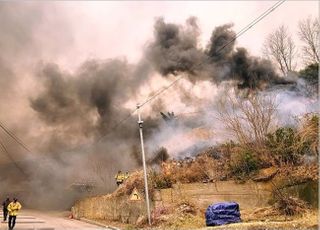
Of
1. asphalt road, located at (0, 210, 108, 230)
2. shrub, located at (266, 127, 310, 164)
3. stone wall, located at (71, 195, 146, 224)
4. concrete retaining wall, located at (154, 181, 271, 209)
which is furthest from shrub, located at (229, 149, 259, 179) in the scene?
asphalt road, located at (0, 210, 108, 230)

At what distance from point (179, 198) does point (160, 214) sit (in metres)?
1.97

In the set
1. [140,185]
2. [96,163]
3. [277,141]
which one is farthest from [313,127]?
[96,163]

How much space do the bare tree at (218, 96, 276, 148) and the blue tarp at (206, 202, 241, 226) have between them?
7.19 meters

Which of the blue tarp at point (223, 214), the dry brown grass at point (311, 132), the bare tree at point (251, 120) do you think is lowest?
the blue tarp at point (223, 214)

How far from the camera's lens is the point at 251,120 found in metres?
24.7

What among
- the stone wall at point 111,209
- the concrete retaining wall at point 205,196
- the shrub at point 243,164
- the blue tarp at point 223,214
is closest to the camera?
the blue tarp at point 223,214

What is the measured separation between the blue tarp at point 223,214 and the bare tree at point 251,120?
7185 millimetres

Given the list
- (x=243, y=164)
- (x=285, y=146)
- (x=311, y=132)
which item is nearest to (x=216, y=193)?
(x=243, y=164)

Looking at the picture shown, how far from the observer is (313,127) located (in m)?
16.9

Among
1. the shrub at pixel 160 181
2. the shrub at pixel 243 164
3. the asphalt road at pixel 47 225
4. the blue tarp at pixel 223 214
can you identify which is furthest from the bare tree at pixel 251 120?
the asphalt road at pixel 47 225

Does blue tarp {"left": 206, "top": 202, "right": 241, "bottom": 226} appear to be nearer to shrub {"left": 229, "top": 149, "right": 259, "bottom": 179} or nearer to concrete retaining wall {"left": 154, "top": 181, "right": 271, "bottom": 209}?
concrete retaining wall {"left": 154, "top": 181, "right": 271, "bottom": 209}

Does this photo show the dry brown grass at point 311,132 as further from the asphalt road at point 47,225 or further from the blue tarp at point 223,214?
the asphalt road at point 47,225

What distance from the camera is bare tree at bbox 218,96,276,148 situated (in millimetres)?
24234

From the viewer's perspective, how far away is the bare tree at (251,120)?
954 inches
